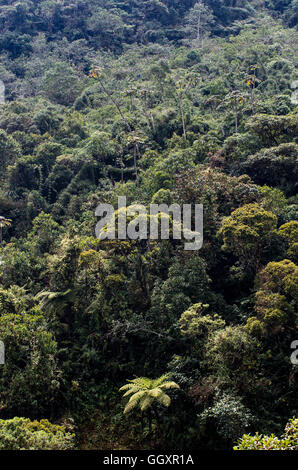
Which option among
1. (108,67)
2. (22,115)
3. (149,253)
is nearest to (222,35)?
(108,67)

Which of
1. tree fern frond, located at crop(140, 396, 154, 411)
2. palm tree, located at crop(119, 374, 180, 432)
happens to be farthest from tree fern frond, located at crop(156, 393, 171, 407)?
tree fern frond, located at crop(140, 396, 154, 411)

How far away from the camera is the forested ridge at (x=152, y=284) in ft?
39.3

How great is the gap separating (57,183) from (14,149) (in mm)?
3626

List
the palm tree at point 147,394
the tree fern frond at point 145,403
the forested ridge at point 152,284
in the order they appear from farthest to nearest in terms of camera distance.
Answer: the forested ridge at point 152,284 → the palm tree at point 147,394 → the tree fern frond at point 145,403

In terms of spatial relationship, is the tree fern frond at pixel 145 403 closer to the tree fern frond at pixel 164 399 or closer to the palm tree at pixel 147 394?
the palm tree at pixel 147 394

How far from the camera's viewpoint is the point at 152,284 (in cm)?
1627

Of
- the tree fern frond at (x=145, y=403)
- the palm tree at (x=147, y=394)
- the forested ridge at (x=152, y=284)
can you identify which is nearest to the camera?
the tree fern frond at (x=145, y=403)

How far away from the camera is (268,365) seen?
499 inches

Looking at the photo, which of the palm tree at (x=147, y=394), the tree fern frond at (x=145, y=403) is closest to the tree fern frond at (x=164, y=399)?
the palm tree at (x=147, y=394)

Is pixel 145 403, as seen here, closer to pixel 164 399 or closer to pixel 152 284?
pixel 164 399

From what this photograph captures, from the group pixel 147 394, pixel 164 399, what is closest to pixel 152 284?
pixel 147 394

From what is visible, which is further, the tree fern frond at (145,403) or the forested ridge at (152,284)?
the forested ridge at (152,284)

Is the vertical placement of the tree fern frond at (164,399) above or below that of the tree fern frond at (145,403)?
above
